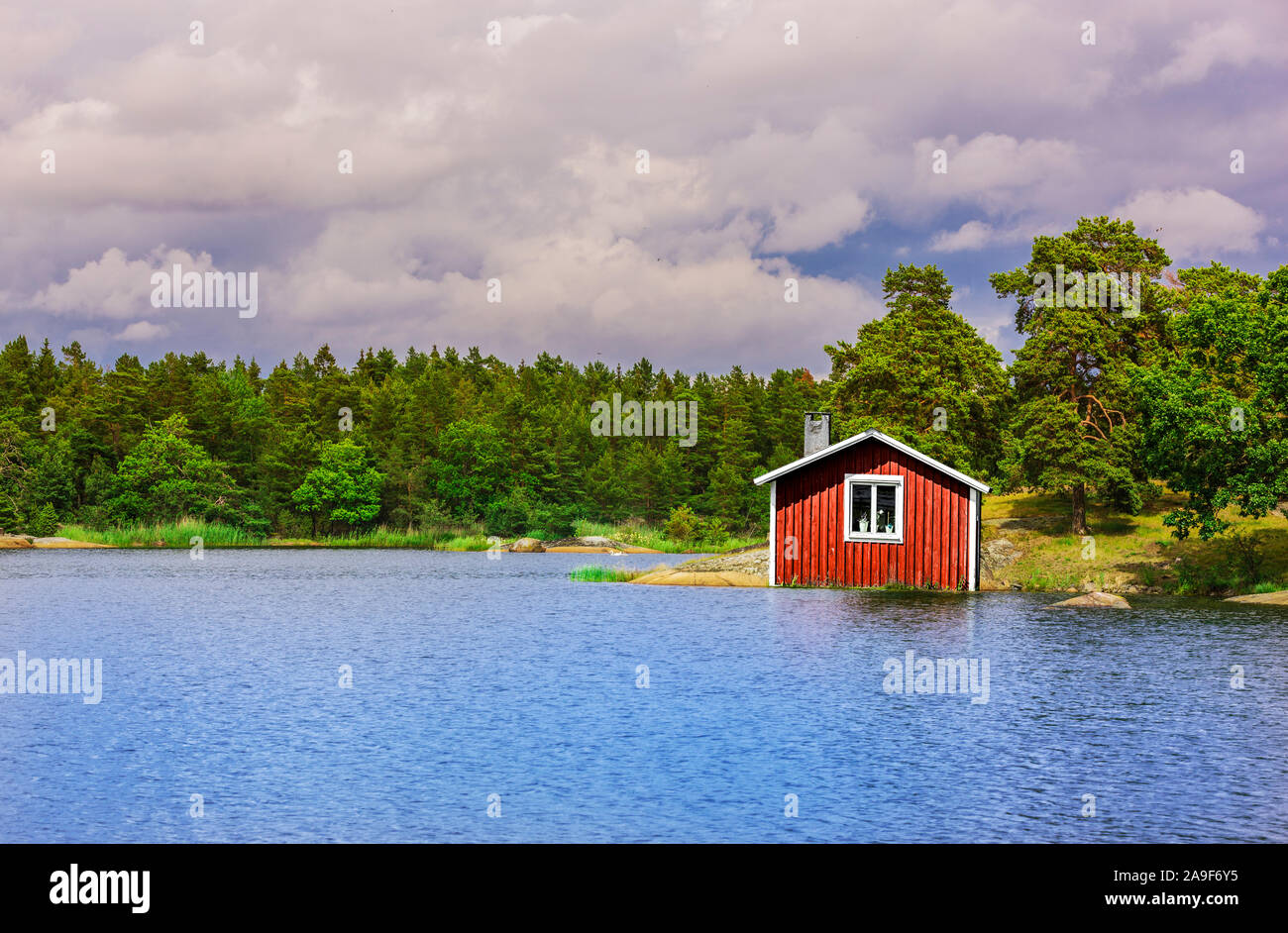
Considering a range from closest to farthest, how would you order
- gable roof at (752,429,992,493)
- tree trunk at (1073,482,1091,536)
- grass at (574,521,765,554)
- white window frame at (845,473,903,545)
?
gable roof at (752,429,992,493) < white window frame at (845,473,903,545) < tree trunk at (1073,482,1091,536) < grass at (574,521,765,554)

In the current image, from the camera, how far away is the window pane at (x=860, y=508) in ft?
130

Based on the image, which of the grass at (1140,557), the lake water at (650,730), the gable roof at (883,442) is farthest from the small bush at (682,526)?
the lake water at (650,730)

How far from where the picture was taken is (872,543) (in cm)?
3931

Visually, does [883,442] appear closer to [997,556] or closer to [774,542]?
[774,542]

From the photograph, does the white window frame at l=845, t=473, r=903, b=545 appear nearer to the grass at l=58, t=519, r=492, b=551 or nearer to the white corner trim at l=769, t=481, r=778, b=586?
the white corner trim at l=769, t=481, r=778, b=586

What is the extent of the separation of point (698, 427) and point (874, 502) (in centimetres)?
6535

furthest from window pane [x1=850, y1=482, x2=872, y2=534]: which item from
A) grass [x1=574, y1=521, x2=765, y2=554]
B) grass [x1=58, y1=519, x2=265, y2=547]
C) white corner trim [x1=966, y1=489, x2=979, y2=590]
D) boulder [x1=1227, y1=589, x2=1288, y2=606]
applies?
grass [x1=58, y1=519, x2=265, y2=547]

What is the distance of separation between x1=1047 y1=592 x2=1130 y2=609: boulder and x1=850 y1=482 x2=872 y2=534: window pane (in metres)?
7.01

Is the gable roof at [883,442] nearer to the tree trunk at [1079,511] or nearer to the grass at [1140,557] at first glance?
the grass at [1140,557]

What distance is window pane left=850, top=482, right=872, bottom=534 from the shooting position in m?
39.6

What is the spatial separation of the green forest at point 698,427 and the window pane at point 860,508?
9.51 m

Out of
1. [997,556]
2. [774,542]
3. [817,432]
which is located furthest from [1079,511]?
[774,542]
